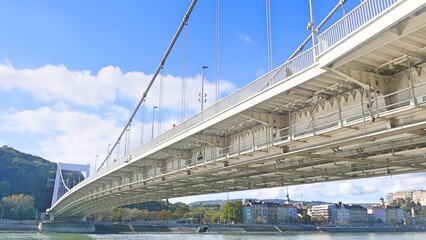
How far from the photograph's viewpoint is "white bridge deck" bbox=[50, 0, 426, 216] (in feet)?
28.4

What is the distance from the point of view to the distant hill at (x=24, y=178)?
120250mm

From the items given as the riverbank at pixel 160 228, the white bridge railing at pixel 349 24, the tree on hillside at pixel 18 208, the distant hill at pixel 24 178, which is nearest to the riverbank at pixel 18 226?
the riverbank at pixel 160 228

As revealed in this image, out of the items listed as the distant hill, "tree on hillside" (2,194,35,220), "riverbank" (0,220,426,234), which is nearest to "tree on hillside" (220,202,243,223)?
"riverbank" (0,220,426,234)

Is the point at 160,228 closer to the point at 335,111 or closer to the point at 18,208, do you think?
the point at 18,208

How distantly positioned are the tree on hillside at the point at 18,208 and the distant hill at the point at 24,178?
17528 millimetres

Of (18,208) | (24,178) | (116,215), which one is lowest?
(116,215)

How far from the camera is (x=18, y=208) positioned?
9862 centimetres

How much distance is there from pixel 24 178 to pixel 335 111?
131728mm

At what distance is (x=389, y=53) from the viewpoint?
9391 mm

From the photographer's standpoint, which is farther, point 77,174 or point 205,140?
point 77,174

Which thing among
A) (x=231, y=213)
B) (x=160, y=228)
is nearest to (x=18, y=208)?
(x=160, y=228)

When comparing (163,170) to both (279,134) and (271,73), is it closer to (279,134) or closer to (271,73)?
(279,134)

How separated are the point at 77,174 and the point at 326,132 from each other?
373 ft

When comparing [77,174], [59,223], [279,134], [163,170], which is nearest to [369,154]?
Answer: [279,134]
